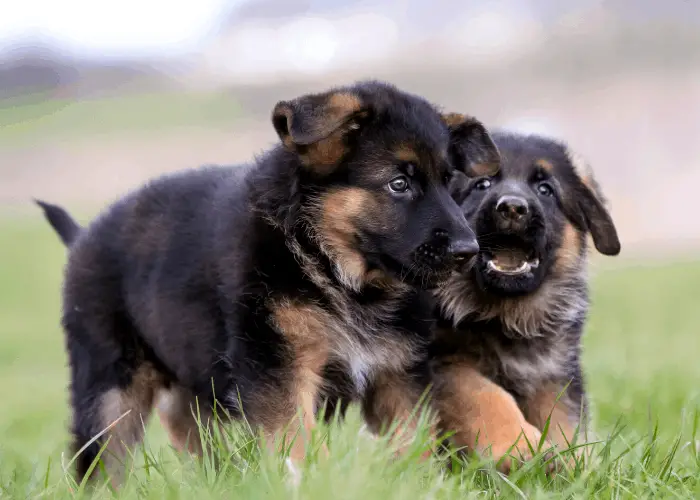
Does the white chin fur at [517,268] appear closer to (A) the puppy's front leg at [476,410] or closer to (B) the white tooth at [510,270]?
(B) the white tooth at [510,270]

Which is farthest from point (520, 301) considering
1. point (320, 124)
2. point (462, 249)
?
point (320, 124)

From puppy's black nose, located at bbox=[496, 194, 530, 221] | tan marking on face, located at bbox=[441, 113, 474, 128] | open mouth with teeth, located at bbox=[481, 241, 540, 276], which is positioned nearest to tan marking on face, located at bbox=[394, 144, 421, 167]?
tan marking on face, located at bbox=[441, 113, 474, 128]

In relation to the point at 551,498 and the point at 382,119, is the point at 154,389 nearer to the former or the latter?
the point at 382,119

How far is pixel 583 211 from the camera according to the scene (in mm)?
4652

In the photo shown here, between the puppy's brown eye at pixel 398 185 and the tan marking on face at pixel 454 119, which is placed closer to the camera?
the puppy's brown eye at pixel 398 185

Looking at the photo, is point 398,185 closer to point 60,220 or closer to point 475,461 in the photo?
point 475,461

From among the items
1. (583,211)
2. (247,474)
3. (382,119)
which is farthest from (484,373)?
(247,474)

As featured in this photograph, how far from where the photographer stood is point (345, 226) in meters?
3.75

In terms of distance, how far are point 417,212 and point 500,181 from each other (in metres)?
0.88

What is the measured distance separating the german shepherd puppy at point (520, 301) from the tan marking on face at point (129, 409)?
122 cm

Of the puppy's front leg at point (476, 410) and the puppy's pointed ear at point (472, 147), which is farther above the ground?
the puppy's pointed ear at point (472, 147)

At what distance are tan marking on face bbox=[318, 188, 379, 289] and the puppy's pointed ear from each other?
0.50 m

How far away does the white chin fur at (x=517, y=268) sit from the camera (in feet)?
14.1

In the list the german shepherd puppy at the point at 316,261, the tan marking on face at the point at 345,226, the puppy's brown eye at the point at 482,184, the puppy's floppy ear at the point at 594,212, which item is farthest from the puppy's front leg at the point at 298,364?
the puppy's floppy ear at the point at 594,212
